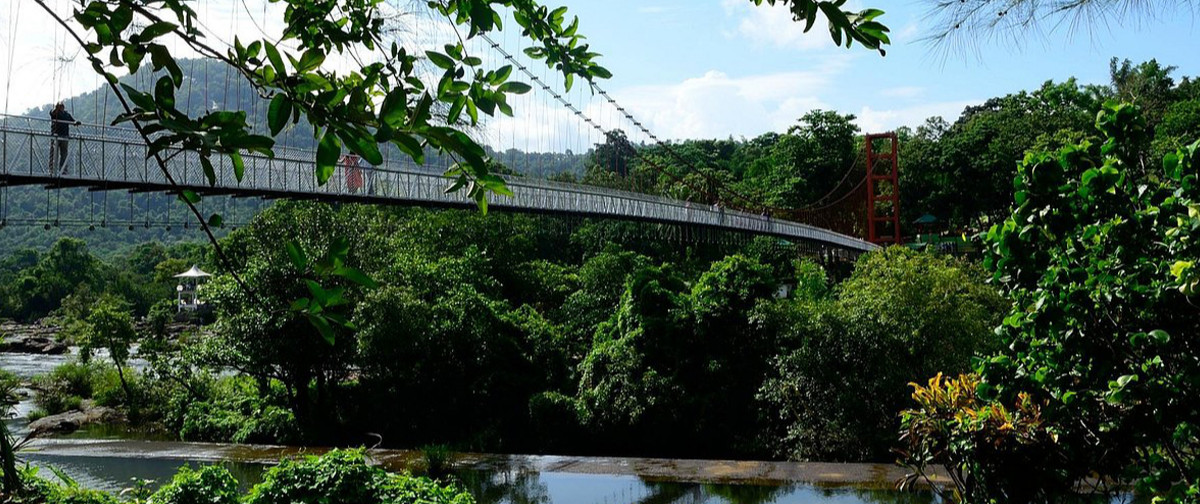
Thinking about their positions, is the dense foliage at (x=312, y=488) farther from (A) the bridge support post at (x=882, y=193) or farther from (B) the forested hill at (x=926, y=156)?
(A) the bridge support post at (x=882, y=193)

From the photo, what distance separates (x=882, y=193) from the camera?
33.4 meters

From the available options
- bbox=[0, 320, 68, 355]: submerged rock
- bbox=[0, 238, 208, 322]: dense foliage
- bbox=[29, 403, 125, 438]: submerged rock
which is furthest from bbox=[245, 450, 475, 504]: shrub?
bbox=[0, 238, 208, 322]: dense foliage

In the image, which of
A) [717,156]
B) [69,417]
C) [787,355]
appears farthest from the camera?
[717,156]

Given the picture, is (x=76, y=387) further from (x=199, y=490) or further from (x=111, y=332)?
(x=199, y=490)

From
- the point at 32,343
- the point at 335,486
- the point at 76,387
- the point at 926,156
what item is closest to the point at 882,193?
the point at 926,156

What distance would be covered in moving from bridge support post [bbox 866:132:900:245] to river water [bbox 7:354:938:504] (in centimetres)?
2208

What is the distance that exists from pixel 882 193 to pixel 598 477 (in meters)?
26.6

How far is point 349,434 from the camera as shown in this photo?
1362cm

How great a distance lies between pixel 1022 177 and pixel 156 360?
14672 millimetres

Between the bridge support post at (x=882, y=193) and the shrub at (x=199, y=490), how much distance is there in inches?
1048

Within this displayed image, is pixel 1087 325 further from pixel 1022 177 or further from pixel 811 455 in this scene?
pixel 811 455

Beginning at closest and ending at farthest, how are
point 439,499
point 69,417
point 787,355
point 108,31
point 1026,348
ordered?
point 108,31 < point 1026,348 < point 439,499 < point 787,355 < point 69,417

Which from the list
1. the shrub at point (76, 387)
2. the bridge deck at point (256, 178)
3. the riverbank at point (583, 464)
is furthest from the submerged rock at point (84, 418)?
the bridge deck at point (256, 178)

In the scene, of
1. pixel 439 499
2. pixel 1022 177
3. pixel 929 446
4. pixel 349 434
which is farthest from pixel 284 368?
pixel 1022 177
